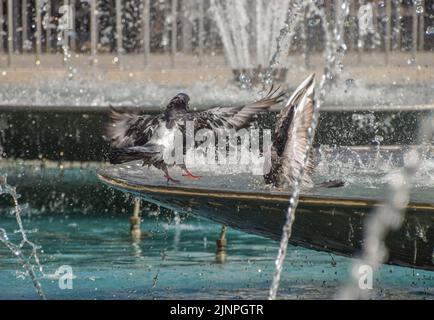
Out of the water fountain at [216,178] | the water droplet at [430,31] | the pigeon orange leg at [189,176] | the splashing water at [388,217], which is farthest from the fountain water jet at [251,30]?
the pigeon orange leg at [189,176]

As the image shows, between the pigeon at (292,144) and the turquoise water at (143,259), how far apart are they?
962 millimetres

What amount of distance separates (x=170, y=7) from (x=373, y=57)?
3660 millimetres

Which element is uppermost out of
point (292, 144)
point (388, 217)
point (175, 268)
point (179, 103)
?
point (179, 103)

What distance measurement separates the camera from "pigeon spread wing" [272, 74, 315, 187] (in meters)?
4.84

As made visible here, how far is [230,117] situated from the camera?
515cm

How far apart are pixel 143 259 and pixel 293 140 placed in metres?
2.14

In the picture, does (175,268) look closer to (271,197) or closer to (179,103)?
(179,103)

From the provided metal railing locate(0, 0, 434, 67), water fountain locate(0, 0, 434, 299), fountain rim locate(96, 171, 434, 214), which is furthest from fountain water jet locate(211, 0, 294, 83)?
fountain rim locate(96, 171, 434, 214)

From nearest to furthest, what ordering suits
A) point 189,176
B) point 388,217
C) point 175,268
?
1. point 388,217
2. point 189,176
3. point 175,268

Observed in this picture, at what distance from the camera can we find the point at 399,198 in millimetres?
4594

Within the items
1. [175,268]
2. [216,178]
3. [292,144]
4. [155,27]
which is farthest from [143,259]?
[155,27]

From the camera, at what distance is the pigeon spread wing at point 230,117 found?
511 cm
